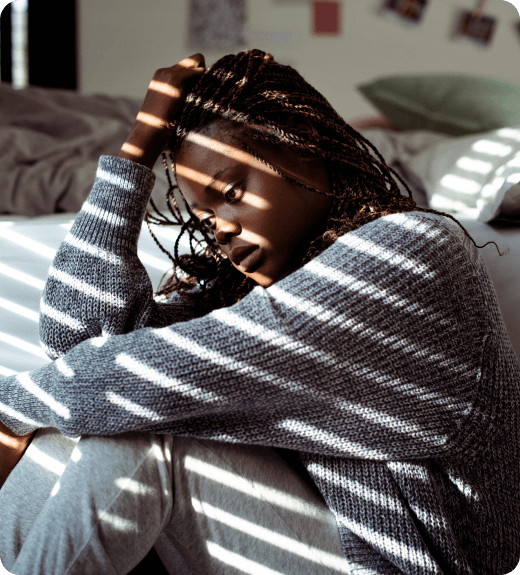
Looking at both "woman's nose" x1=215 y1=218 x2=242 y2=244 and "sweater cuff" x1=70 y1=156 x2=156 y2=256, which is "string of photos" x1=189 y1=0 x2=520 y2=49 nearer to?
"sweater cuff" x1=70 y1=156 x2=156 y2=256

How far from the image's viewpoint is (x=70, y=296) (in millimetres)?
841

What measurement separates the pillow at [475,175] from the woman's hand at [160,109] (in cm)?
65

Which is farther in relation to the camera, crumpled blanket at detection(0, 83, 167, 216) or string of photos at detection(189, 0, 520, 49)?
string of photos at detection(189, 0, 520, 49)

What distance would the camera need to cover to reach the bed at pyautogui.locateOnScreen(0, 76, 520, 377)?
1.08 meters

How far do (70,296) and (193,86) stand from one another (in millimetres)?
400

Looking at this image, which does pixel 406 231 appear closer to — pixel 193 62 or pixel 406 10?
pixel 193 62

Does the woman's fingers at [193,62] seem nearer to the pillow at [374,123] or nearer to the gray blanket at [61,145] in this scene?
the gray blanket at [61,145]

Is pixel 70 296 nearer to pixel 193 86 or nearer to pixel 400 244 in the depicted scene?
pixel 193 86

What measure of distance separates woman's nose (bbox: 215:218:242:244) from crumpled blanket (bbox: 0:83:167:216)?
0.71 meters

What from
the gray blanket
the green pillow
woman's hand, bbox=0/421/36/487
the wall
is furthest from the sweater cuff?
the wall

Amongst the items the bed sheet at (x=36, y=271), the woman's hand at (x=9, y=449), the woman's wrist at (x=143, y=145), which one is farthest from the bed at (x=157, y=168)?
the woman's wrist at (x=143, y=145)

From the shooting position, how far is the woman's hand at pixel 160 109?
2.91 feet

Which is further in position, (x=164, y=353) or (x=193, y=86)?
(x=193, y=86)

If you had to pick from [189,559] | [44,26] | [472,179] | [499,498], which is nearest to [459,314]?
[499,498]
